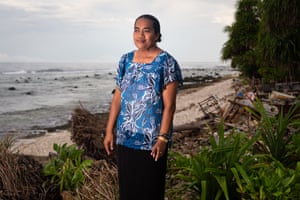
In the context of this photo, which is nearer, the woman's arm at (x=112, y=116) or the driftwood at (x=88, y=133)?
the woman's arm at (x=112, y=116)

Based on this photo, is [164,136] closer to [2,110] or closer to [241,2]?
[2,110]

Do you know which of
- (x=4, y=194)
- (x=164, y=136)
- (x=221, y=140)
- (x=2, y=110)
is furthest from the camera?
(x=2, y=110)

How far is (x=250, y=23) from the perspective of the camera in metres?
27.3

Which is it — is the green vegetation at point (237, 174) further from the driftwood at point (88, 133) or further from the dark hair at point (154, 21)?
the driftwood at point (88, 133)

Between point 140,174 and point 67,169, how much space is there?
1772mm

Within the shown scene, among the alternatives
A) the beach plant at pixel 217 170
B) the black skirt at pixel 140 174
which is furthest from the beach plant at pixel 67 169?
the black skirt at pixel 140 174

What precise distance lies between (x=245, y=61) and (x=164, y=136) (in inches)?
966

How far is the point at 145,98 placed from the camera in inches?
94.1

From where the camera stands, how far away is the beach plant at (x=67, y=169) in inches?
153

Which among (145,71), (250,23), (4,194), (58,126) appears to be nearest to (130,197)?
(145,71)

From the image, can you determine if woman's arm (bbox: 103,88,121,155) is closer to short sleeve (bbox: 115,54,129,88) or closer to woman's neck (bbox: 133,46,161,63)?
short sleeve (bbox: 115,54,129,88)

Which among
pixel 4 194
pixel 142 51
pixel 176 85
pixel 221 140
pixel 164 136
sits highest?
pixel 142 51

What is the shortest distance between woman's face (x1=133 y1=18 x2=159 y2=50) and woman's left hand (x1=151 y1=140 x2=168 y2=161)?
0.68 metres

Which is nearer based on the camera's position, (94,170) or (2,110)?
(94,170)
